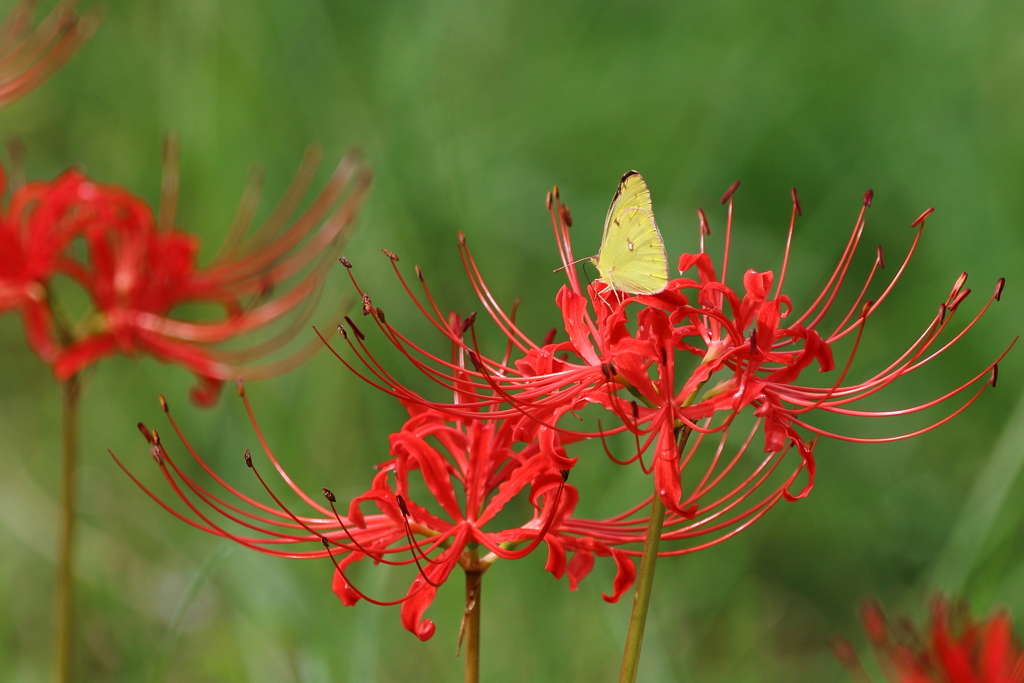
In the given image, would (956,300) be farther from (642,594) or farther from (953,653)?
(953,653)

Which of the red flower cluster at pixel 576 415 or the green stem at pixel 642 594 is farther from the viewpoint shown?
the red flower cluster at pixel 576 415

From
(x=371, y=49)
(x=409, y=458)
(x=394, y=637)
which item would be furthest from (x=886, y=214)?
(x=409, y=458)

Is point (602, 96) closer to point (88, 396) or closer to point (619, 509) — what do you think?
point (619, 509)

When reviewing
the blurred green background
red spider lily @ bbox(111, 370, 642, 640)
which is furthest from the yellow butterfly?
the blurred green background

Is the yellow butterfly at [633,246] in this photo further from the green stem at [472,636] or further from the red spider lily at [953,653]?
the red spider lily at [953,653]

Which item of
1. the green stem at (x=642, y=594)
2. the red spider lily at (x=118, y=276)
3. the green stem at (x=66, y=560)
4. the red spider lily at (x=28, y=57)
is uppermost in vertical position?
the red spider lily at (x=28, y=57)

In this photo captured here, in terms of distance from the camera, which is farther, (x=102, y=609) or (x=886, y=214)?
(x=886, y=214)

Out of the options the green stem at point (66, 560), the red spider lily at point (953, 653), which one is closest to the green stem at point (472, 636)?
the red spider lily at point (953, 653)
